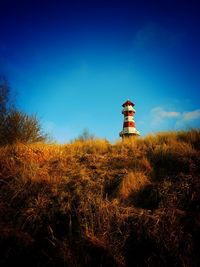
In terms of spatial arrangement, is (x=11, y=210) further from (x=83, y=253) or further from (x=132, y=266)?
(x=132, y=266)

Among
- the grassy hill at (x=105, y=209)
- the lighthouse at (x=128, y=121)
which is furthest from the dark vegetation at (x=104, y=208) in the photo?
the lighthouse at (x=128, y=121)

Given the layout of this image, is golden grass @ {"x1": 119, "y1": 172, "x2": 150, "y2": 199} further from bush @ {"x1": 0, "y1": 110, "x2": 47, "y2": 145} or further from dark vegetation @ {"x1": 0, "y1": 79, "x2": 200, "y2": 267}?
bush @ {"x1": 0, "y1": 110, "x2": 47, "y2": 145}

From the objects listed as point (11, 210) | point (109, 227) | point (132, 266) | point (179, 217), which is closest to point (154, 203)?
point (179, 217)

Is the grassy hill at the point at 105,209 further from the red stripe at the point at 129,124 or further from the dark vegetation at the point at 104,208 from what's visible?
the red stripe at the point at 129,124

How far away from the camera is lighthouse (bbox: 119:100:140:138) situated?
17594mm

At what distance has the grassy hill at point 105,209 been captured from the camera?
3854 mm

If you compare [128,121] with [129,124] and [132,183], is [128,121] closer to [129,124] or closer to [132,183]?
[129,124]

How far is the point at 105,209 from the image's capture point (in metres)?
4.65

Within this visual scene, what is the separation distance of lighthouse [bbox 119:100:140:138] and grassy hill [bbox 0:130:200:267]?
9.84 meters

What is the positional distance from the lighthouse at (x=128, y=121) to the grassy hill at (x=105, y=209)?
9.84 meters

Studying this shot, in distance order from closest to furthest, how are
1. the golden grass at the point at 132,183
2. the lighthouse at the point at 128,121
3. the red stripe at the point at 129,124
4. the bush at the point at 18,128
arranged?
the golden grass at the point at 132,183, the bush at the point at 18,128, the lighthouse at the point at 128,121, the red stripe at the point at 129,124

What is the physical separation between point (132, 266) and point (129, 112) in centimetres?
1544

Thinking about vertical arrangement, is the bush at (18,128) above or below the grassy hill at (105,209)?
above

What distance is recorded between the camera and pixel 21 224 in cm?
482
